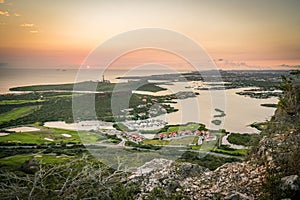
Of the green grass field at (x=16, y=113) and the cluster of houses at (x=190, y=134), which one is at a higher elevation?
the green grass field at (x=16, y=113)

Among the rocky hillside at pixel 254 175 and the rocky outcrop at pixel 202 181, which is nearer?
the rocky hillside at pixel 254 175

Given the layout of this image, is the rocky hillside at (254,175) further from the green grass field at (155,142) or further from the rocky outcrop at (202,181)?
the green grass field at (155,142)

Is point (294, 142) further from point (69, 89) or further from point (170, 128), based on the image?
point (69, 89)

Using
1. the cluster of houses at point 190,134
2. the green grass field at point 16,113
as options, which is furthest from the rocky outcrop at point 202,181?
the green grass field at point 16,113

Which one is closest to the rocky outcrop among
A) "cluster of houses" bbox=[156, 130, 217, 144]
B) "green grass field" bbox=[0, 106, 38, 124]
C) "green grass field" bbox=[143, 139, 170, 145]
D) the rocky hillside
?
the rocky hillside

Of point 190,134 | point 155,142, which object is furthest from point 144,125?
point 190,134

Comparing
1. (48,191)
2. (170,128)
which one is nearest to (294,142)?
(48,191)

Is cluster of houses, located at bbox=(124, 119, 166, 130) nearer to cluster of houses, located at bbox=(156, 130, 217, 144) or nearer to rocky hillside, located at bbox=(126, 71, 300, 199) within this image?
cluster of houses, located at bbox=(156, 130, 217, 144)
